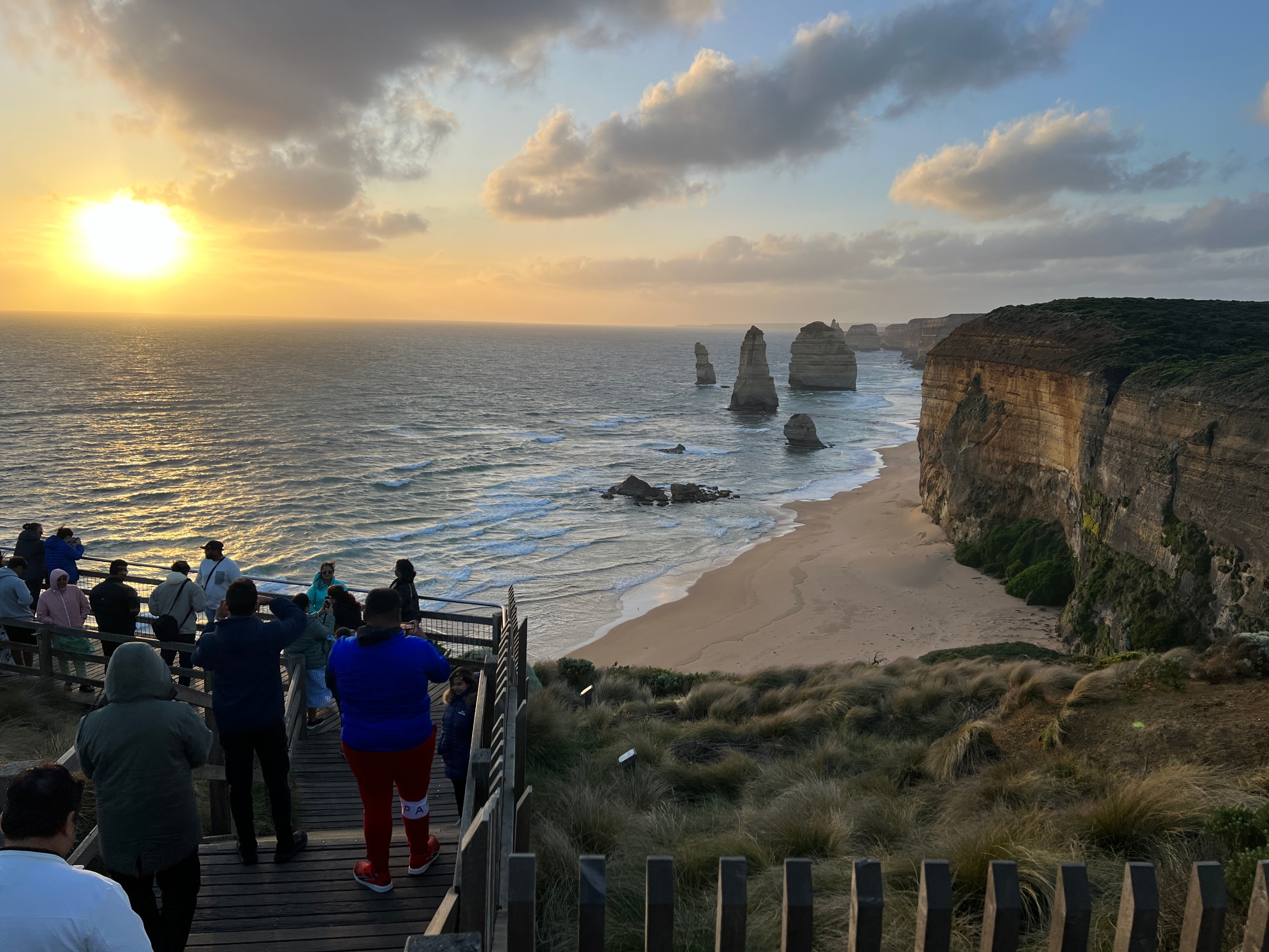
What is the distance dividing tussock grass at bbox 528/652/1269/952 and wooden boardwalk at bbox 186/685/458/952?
81 centimetres

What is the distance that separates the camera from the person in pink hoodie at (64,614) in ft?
30.4

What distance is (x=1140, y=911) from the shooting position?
101 inches

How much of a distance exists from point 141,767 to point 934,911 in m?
3.76

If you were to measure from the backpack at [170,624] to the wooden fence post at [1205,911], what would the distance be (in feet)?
34.2

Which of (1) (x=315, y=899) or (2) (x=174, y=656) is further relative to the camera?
(2) (x=174, y=656)

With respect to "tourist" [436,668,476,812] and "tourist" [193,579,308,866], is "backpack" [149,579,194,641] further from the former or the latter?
"tourist" [436,668,476,812]

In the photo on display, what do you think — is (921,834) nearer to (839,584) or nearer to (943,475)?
(839,584)

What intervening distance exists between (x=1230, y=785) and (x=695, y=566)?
25.3 m

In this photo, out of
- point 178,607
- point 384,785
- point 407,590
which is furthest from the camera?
point 178,607

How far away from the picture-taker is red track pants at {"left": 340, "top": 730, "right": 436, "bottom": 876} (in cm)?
478

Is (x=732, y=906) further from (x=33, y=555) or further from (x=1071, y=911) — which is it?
(x=33, y=555)

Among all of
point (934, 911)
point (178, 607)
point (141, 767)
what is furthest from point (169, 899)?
point (178, 607)

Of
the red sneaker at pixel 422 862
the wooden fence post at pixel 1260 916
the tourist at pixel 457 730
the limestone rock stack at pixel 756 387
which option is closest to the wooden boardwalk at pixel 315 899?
the red sneaker at pixel 422 862

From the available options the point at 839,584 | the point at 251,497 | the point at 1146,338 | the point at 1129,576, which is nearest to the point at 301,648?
the point at 1129,576
